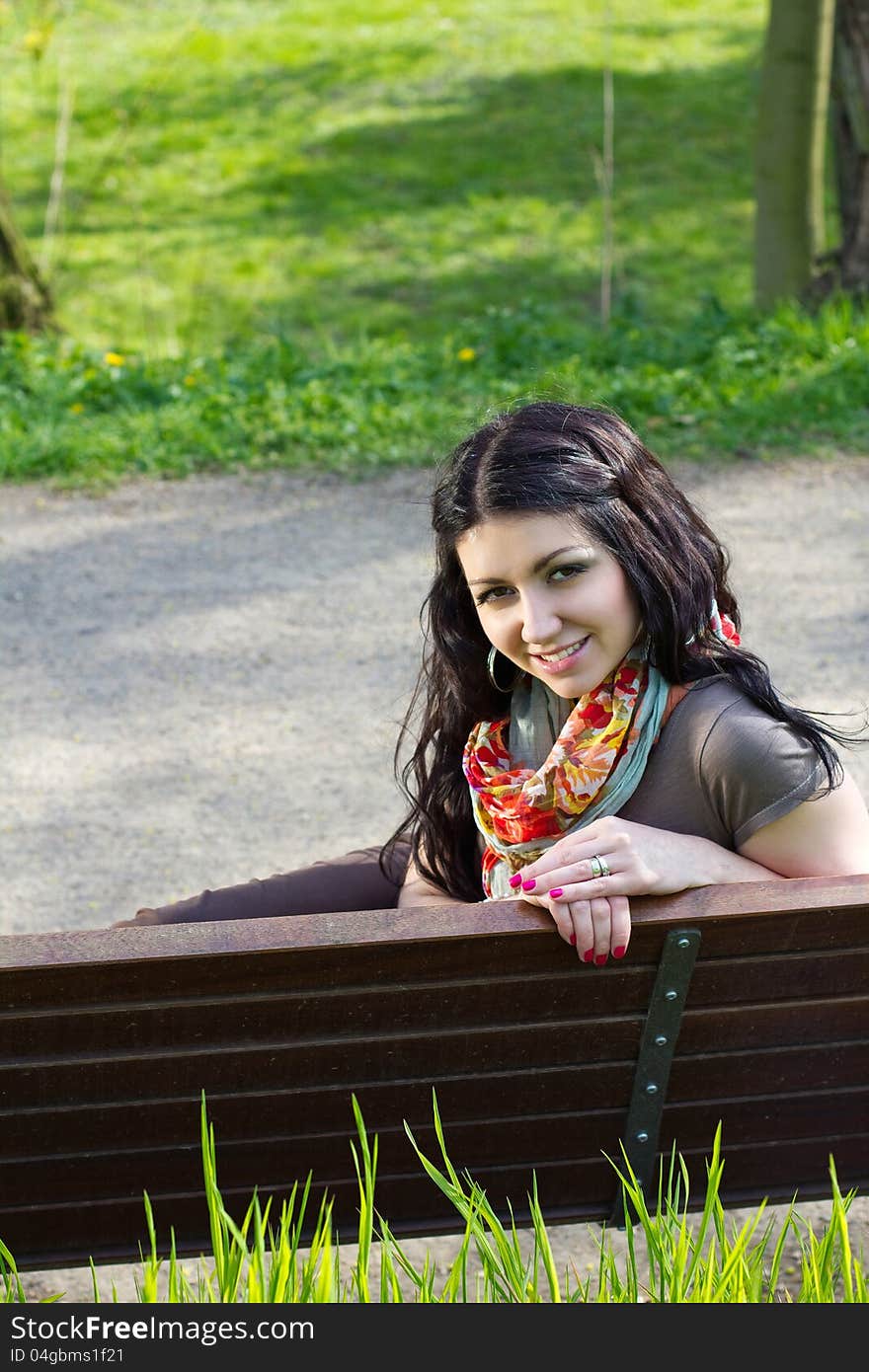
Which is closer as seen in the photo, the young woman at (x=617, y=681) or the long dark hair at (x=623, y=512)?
the young woman at (x=617, y=681)

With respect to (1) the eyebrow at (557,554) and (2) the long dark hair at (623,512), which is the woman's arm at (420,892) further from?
(1) the eyebrow at (557,554)

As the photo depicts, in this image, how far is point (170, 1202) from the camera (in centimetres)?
205

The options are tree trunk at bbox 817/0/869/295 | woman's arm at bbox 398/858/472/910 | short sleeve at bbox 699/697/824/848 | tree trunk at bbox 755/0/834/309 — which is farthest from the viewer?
tree trunk at bbox 755/0/834/309

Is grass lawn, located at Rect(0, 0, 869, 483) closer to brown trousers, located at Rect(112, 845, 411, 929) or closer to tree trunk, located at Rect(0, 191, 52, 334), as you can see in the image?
tree trunk, located at Rect(0, 191, 52, 334)

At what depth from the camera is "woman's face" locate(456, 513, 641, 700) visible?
7.17 feet

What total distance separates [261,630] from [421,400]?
6.72ft

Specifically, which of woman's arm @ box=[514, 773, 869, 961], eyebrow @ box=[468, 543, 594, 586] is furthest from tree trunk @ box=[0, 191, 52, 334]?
woman's arm @ box=[514, 773, 869, 961]

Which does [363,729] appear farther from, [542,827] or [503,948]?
[503,948]

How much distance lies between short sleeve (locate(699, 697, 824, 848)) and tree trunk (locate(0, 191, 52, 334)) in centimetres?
689

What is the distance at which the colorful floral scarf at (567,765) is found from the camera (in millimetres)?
2195

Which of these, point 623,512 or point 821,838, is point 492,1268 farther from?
point 623,512

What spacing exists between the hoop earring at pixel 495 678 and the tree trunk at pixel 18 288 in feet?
21.0

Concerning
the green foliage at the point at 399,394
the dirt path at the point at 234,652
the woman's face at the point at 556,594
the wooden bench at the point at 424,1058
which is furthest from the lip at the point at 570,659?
the green foliage at the point at 399,394

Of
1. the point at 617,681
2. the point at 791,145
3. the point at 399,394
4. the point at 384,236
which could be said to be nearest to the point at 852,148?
the point at 791,145
